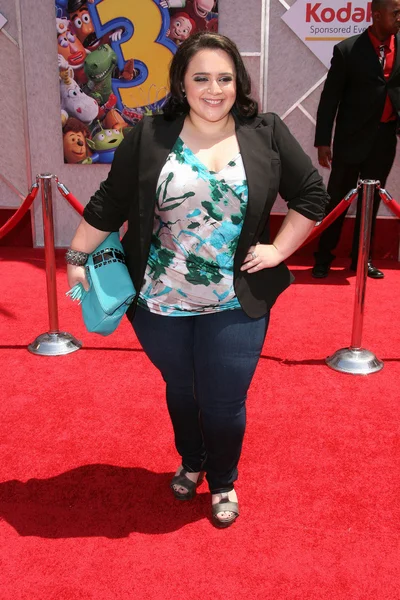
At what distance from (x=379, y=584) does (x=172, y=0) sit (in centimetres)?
525

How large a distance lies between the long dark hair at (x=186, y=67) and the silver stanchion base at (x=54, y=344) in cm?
232

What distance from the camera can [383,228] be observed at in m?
6.47

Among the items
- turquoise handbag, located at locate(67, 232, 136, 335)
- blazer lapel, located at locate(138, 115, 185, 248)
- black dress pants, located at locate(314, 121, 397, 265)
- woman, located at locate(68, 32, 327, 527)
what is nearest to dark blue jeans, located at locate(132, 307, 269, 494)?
woman, located at locate(68, 32, 327, 527)

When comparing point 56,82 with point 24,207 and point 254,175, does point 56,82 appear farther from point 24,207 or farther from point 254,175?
point 254,175

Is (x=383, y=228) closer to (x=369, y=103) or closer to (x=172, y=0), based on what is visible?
(x=369, y=103)

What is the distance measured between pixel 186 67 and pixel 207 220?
498mm

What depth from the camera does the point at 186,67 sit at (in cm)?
219

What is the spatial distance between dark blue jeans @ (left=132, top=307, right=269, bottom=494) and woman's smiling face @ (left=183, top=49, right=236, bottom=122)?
0.66m

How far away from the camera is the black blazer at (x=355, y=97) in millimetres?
5289

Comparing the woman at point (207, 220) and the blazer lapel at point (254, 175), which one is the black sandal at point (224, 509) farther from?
the blazer lapel at point (254, 175)

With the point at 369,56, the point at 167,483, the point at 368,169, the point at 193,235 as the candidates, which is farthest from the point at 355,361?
the point at 369,56

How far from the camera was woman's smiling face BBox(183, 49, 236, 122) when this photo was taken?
2.14 m

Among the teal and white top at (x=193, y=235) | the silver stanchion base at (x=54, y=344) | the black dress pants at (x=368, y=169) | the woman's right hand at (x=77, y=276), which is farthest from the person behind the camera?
the black dress pants at (x=368, y=169)

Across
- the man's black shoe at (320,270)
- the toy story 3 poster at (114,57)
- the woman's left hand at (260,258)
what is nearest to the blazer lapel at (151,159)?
the woman's left hand at (260,258)
